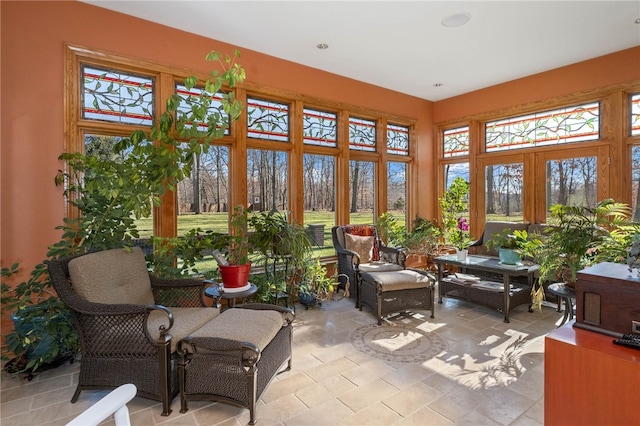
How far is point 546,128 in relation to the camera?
506 centimetres

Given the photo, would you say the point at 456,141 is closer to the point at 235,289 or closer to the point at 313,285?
the point at 313,285

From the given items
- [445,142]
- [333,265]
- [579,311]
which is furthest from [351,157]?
[579,311]

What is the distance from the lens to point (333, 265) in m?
5.07

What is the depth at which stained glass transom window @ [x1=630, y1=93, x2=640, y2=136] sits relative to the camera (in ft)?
13.9

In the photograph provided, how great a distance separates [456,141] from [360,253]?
126 inches

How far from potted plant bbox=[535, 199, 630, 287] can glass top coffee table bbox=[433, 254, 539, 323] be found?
652 mm

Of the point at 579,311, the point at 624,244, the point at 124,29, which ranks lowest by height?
the point at 579,311

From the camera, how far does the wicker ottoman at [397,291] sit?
366 centimetres

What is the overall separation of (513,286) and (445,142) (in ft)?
10.4

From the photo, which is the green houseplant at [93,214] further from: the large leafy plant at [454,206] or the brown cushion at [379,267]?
the large leafy plant at [454,206]

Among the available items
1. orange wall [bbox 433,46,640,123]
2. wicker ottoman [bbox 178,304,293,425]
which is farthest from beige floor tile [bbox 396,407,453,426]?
orange wall [bbox 433,46,640,123]

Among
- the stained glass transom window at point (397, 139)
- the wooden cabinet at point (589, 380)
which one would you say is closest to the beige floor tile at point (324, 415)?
the wooden cabinet at point (589, 380)

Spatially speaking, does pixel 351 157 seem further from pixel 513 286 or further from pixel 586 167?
pixel 586 167

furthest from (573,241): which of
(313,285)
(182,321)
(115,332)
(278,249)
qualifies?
(115,332)
